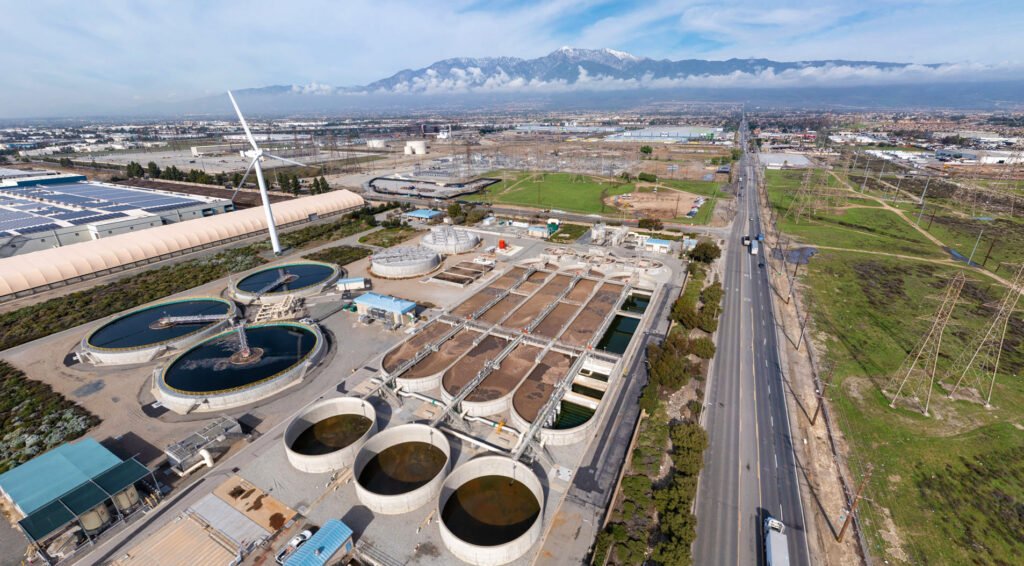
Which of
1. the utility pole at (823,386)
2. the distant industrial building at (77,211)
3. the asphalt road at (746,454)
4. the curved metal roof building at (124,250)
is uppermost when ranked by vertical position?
the distant industrial building at (77,211)

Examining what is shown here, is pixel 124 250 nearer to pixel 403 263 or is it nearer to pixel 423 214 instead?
pixel 403 263

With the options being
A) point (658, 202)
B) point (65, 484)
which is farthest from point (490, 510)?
point (658, 202)

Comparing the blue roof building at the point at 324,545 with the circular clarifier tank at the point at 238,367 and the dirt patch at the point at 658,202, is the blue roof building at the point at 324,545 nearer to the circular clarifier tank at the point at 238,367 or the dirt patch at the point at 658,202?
the circular clarifier tank at the point at 238,367

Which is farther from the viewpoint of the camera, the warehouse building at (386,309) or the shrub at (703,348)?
the warehouse building at (386,309)

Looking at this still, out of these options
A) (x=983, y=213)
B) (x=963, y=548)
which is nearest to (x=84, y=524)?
(x=963, y=548)

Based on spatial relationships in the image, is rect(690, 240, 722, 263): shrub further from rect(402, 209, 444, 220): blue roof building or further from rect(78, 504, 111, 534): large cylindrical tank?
rect(78, 504, 111, 534): large cylindrical tank

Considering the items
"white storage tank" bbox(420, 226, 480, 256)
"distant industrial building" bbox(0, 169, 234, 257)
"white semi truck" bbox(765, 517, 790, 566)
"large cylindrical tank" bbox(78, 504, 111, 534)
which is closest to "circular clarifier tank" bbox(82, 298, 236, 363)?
"large cylindrical tank" bbox(78, 504, 111, 534)

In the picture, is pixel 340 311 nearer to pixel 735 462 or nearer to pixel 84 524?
pixel 84 524

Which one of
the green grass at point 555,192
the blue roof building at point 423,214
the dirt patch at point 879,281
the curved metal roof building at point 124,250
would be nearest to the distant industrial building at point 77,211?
the curved metal roof building at point 124,250
